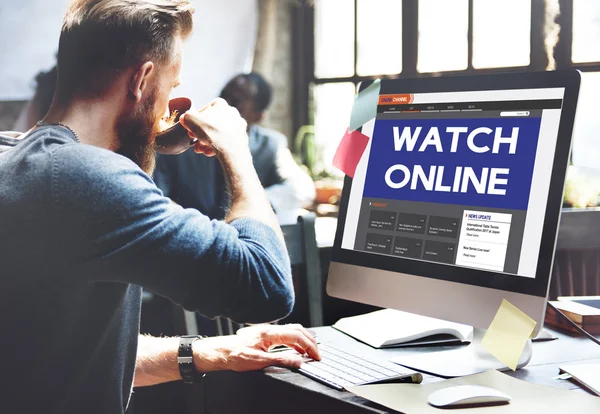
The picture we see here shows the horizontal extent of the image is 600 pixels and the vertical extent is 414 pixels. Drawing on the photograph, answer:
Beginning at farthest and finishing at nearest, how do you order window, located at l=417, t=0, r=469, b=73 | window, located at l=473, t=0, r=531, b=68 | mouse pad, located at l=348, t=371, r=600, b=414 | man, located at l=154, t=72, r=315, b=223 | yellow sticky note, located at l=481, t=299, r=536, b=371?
1. window, located at l=417, t=0, r=469, b=73
2. window, located at l=473, t=0, r=531, b=68
3. man, located at l=154, t=72, r=315, b=223
4. yellow sticky note, located at l=481, t=299, r=536, b=371
5. mouse pad, located at l=348, t=371, r=600, b=414

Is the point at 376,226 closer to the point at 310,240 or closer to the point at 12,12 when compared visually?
the point at 310,240

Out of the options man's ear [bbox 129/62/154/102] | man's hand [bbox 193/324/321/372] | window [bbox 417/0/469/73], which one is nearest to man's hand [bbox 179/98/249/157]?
man's ear [bbox 129/62/154/102]

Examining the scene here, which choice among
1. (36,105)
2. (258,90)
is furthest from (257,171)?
(36,105)

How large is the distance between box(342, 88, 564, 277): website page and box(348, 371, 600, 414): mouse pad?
0.49 feet

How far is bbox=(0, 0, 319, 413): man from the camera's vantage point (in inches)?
36.0

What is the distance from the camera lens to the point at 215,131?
1.21 metres

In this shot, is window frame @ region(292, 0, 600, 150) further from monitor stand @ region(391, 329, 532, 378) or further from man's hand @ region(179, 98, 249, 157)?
monitor stand @ region(391, 329, 532, 378)

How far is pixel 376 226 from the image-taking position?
1180 millimetres

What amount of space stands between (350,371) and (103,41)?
1.96 ft

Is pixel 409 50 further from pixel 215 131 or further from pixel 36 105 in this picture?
pixel 215 131

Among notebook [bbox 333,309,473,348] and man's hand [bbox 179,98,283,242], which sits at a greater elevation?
man's hand [bbox 179,98,283,242]

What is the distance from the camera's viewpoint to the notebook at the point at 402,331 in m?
1.20

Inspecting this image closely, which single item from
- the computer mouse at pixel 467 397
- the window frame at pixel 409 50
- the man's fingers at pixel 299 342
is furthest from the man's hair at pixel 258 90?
the computer mouse at pixel 467 397

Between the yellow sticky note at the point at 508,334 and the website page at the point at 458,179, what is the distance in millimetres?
56
